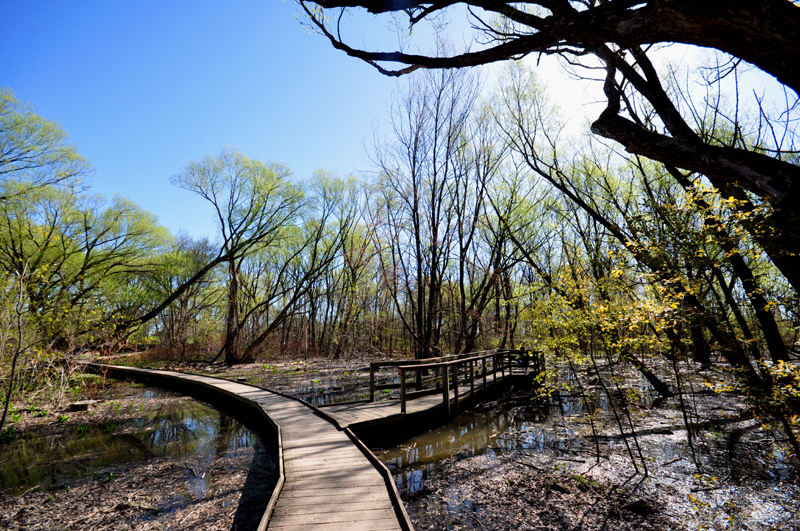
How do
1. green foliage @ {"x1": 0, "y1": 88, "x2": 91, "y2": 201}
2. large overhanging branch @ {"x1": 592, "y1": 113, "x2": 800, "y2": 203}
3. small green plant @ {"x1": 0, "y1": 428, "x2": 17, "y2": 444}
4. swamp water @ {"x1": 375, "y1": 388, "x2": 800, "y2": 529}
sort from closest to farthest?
large overhanging branch @ {"x1": 592, "y1": 113, "x2": 800, "y2": 203}, swamp water @ {"x1": 375, "y1": 388, "x2": 800, "y2": 529}, small green plant @ {"x1": 0, "y1": 428, "x2": 17, "y2": 444}, green foliage @ {"x1": 0, "y1": 88, "x2": 91, "y2": 201}

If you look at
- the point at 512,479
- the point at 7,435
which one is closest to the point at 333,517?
the point at 512,479

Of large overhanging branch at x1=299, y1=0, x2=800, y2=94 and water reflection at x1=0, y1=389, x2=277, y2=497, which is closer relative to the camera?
large overhanging branch at x1=299, y1=0, x2=800, y2=94

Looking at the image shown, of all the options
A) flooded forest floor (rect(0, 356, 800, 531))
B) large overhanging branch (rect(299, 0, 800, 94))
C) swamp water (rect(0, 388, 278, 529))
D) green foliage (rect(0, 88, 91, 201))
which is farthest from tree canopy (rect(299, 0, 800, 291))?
green foliage (rect(0, 88, 91, 201))

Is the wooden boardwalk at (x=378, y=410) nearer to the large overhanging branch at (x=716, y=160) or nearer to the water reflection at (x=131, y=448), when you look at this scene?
the water reflection at (x=131, y=448)

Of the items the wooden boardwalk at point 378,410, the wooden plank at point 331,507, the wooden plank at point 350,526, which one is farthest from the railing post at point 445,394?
the wooden plank at point 350,526

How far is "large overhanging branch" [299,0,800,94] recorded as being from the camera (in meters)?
2.30

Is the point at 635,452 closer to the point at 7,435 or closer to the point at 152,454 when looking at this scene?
the point at 152,454

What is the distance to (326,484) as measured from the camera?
469 centimetres

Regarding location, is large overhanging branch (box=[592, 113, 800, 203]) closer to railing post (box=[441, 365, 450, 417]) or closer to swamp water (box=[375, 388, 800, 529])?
swamp water (box=[375, 388, 800, 529])

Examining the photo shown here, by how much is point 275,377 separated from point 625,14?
17130 mm

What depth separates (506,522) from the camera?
4723 millimetres

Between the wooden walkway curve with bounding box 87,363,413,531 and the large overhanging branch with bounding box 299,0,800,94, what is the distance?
14.6 feet

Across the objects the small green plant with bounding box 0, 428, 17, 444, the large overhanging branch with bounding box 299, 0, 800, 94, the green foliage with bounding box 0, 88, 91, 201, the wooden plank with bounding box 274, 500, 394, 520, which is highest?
the green foliage with bounding box 0, 88, 91, 201

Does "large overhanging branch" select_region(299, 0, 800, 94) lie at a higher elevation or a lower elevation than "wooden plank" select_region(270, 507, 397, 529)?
higher
